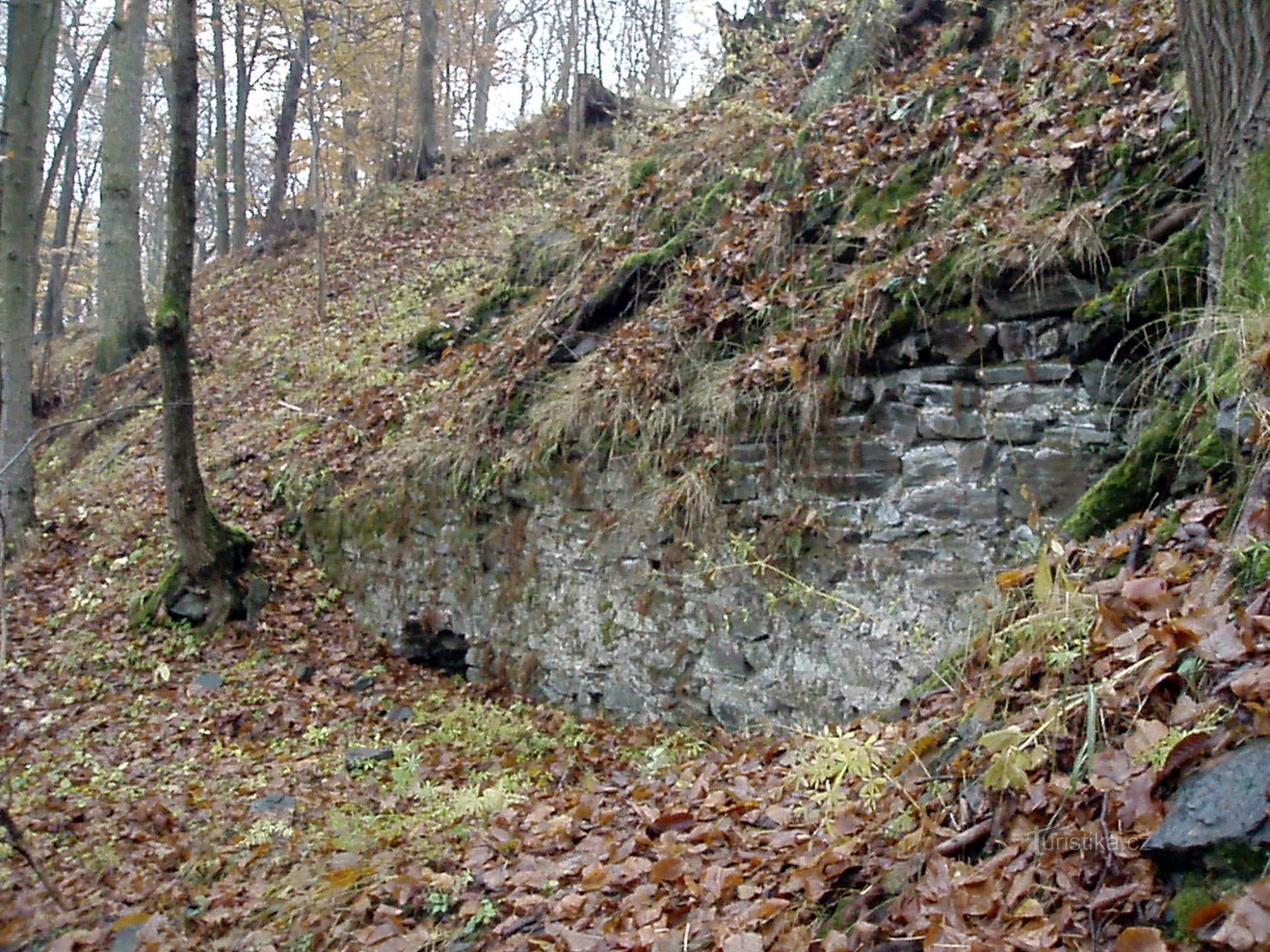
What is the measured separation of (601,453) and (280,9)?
13.0 metres

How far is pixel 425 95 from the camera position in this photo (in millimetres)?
17141

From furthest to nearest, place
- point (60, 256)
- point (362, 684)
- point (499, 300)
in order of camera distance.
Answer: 1. point (60, 256)
2. point (499, 300)
3. point (362, 684)

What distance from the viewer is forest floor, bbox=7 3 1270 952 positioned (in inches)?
93.8

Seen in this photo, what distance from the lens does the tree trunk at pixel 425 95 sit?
54.7 ft

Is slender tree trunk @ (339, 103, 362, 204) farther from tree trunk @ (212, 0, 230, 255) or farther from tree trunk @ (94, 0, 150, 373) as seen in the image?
tree trunk @ (94, 0, 150, 373)

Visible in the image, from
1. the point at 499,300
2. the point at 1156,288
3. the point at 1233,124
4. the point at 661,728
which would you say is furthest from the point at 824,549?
the point at 499,300

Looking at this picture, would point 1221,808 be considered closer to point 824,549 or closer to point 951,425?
point 951,425

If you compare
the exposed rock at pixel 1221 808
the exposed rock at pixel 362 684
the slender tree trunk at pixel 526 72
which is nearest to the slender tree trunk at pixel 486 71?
the slender tree trunk at pixel 526 72

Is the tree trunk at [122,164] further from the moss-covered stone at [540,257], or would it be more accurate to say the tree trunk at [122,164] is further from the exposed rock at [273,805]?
the exposed rock at [273,805]

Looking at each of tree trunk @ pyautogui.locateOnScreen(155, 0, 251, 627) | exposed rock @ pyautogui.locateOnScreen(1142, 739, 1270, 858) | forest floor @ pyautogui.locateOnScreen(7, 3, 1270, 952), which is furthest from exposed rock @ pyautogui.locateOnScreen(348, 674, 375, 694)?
A: exposed rock @ pyautogui.locateOnScreen(1142, 739, 1270, 858)

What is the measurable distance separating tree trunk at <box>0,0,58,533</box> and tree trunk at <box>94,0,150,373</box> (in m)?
4.29

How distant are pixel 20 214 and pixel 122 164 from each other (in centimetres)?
522

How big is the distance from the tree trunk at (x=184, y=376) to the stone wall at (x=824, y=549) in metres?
2.58

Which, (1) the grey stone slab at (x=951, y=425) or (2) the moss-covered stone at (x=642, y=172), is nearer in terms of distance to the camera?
(1) the grey stone slab at (x=951, y=425)
